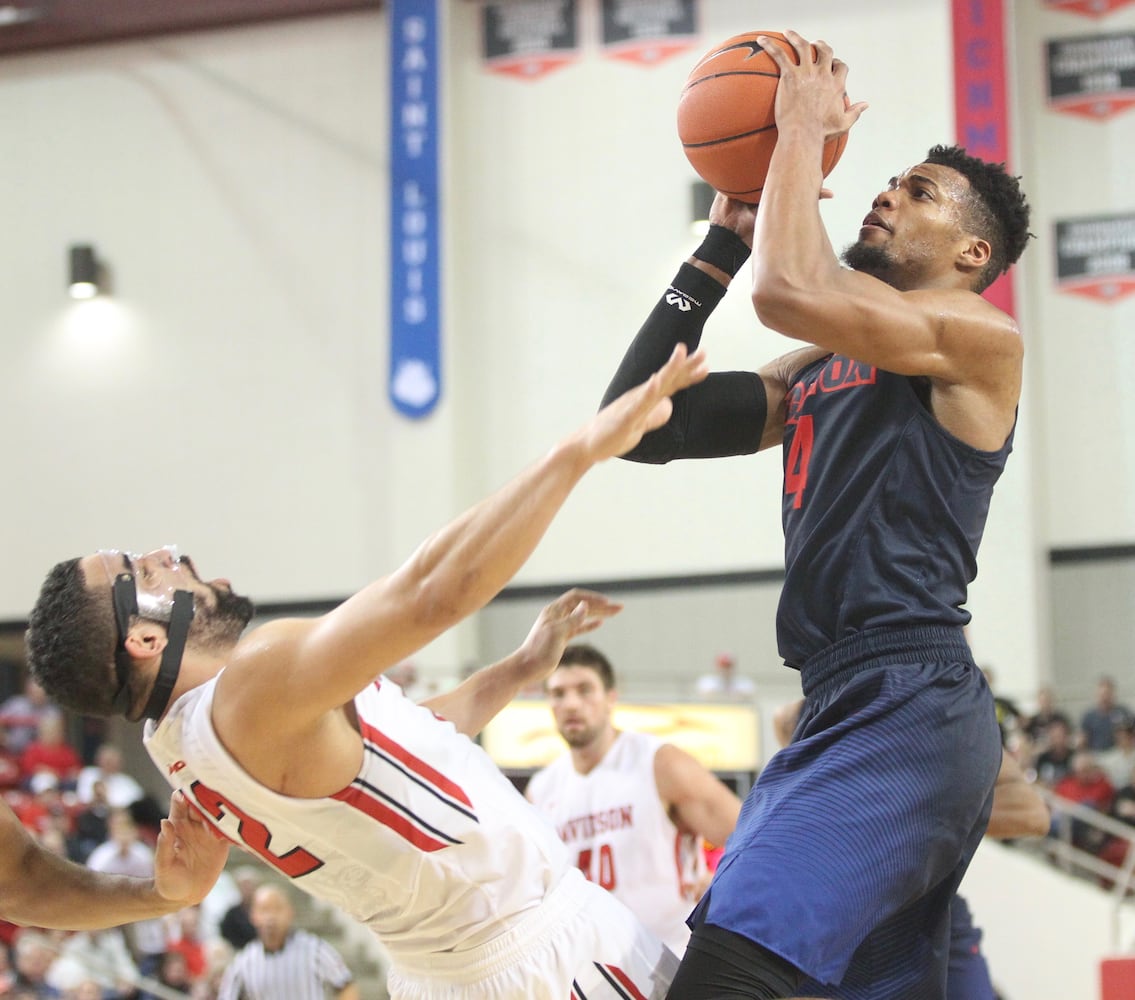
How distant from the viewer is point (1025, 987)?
35.5 feet

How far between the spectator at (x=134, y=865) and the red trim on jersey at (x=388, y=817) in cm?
858

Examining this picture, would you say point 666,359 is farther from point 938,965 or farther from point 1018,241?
point 938,965

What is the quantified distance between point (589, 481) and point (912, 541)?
1223 cm

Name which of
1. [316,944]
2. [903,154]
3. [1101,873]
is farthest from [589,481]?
[316,944]

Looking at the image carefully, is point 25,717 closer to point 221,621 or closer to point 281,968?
point 281,968

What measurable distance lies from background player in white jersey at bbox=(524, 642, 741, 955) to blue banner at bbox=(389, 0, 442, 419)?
9459 millimetres

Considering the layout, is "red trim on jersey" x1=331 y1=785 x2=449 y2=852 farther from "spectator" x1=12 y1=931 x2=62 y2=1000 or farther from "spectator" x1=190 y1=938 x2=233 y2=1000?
"spectator" x1=12 y1=931 x2=62 y2=1000

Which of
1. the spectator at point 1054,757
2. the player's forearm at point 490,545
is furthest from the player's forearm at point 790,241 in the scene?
the spectator at point 1054,757

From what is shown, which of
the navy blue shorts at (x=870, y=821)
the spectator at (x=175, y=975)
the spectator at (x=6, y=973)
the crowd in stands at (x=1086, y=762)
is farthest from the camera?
the crowd in stands at (x=1086, y=762)

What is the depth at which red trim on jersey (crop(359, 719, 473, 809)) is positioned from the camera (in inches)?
116

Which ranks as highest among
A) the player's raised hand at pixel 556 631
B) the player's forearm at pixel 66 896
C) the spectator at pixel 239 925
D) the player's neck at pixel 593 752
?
the player's raised hand at pixel 556 631

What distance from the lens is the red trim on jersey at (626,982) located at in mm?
3104

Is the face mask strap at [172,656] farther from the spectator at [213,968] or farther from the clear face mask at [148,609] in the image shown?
the spectator at [213,968]

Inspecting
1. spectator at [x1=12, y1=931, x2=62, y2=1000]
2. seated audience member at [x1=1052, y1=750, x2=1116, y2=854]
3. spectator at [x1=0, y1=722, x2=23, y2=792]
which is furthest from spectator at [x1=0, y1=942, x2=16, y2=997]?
seated audience member at [x1=1052, y1=750, x2=1116, y2=854]
